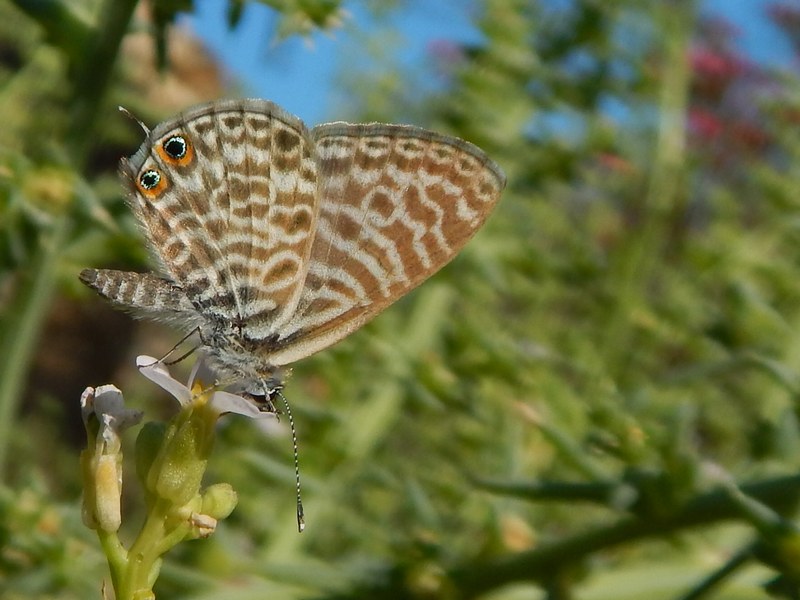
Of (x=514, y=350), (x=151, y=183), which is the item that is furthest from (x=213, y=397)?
(x=514, y=350)

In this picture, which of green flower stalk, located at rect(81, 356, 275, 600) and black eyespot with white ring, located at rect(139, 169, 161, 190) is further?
black eyespot with white ring, located at rect(139, 169, 161, 190)

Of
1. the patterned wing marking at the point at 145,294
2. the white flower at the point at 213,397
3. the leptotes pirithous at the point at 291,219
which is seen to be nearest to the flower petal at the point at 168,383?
the white flower at the point at 213,397

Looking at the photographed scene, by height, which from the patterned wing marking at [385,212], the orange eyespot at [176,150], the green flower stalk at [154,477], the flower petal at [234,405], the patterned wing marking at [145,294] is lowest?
the green flower stalk at [154,477]

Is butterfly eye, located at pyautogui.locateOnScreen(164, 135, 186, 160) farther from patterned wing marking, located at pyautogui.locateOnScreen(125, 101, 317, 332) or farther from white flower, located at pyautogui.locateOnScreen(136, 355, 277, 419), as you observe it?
white flower, located at pyautogui.locateOnScreen(136, 355, 277, 419)

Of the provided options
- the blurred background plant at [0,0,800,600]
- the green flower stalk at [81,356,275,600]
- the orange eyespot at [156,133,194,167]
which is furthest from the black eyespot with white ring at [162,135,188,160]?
the green flower stalk at [81,356,275,600]

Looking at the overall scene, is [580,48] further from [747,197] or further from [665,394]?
[747,197]

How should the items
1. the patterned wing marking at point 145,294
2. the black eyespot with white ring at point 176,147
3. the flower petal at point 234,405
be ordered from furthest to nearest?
the black eyespot with white ring at point 176,147 < the patterned wing marking at point 145,294 < the flower petal at point 234,405

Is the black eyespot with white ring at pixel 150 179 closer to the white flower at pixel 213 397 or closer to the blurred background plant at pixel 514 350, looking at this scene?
the blurred background plant at pixel 514 350

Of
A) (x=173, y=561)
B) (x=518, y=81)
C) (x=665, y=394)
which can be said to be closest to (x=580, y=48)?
(x=518, y=81)
